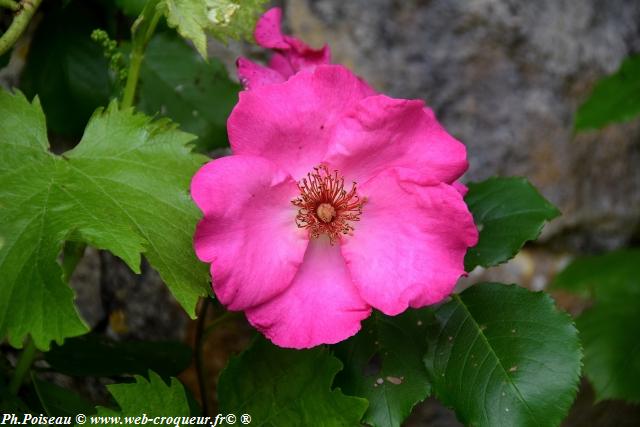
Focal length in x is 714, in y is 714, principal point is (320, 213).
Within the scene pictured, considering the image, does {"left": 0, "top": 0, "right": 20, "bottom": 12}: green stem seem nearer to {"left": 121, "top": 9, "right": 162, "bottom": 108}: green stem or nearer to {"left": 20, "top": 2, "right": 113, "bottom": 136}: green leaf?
{"left": 121, "top": 9, "right": 162, "bottom": 108}: green stem

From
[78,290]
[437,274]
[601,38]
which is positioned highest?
[437,274]

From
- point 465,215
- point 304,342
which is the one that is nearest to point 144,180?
point 304,342

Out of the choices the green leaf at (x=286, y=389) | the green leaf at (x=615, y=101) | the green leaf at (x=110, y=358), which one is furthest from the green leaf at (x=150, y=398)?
→ the green leaf at (x=615, y=101)

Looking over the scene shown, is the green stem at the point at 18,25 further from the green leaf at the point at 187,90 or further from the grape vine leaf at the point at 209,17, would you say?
the green leaf at the point at 187,90

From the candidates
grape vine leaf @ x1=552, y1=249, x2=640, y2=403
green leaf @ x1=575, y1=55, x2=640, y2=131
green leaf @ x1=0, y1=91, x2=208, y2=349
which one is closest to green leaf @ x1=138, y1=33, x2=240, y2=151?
green leaf @ x1=0, y1=91, x2=208, y2=349

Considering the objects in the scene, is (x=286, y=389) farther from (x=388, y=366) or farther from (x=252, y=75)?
(x=252, y=75)

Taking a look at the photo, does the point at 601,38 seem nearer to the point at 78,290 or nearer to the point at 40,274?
the point at 78,290
